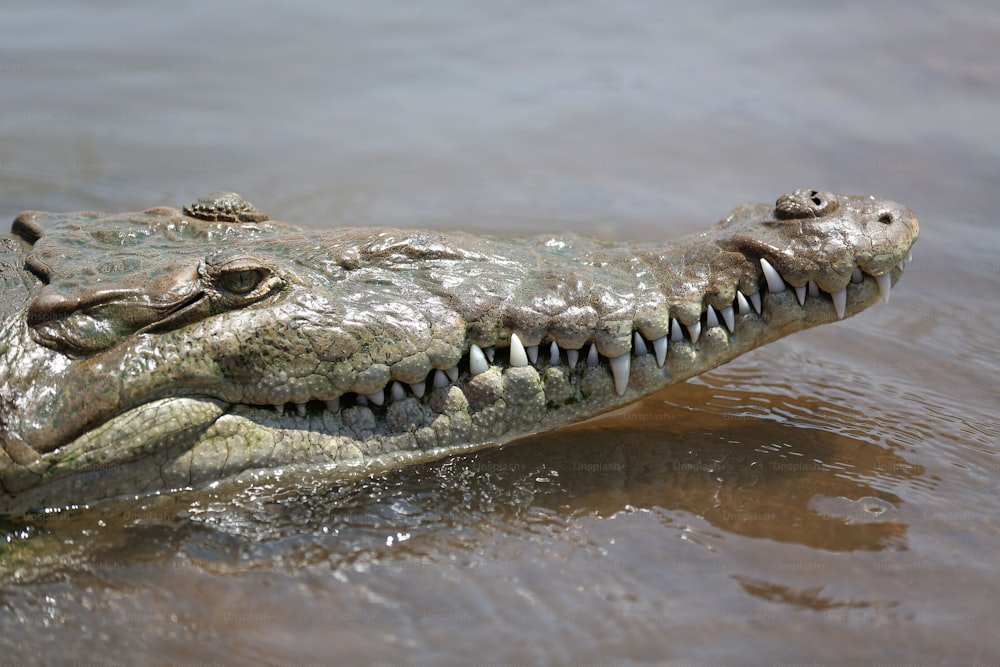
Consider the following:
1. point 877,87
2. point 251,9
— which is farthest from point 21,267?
point 251,9

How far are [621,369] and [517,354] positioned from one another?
17.8 inches

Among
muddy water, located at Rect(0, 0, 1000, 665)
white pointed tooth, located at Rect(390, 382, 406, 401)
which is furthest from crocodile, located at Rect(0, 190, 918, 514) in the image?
muddy water, located at Rect(0, 0, 1000, 665)

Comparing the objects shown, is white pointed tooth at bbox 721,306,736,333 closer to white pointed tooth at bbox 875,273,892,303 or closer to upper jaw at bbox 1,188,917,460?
upper jaw at bbox 1,188,917,460

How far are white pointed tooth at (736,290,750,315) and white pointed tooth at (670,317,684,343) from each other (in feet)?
0.88

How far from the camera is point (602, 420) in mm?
5109

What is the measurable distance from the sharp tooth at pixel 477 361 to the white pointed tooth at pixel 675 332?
2.64 ft

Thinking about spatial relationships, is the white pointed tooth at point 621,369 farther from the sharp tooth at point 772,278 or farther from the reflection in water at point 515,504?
the sharp tooth at point 772,278

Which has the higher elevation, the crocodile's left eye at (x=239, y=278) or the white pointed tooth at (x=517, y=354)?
the crocodile's left eye at (x=239, y=278)

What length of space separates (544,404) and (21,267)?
2411mm

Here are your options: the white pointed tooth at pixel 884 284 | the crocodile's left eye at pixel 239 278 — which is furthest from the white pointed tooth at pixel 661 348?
the crocodile's left eye at pixel 239 278

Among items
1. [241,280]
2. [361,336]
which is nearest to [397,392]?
[361,336]

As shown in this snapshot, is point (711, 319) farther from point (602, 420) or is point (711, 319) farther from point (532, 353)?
point (602, 420)

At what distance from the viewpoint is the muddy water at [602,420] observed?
3719mm

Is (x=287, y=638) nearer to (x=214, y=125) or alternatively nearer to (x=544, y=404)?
(x=544, y=404)
